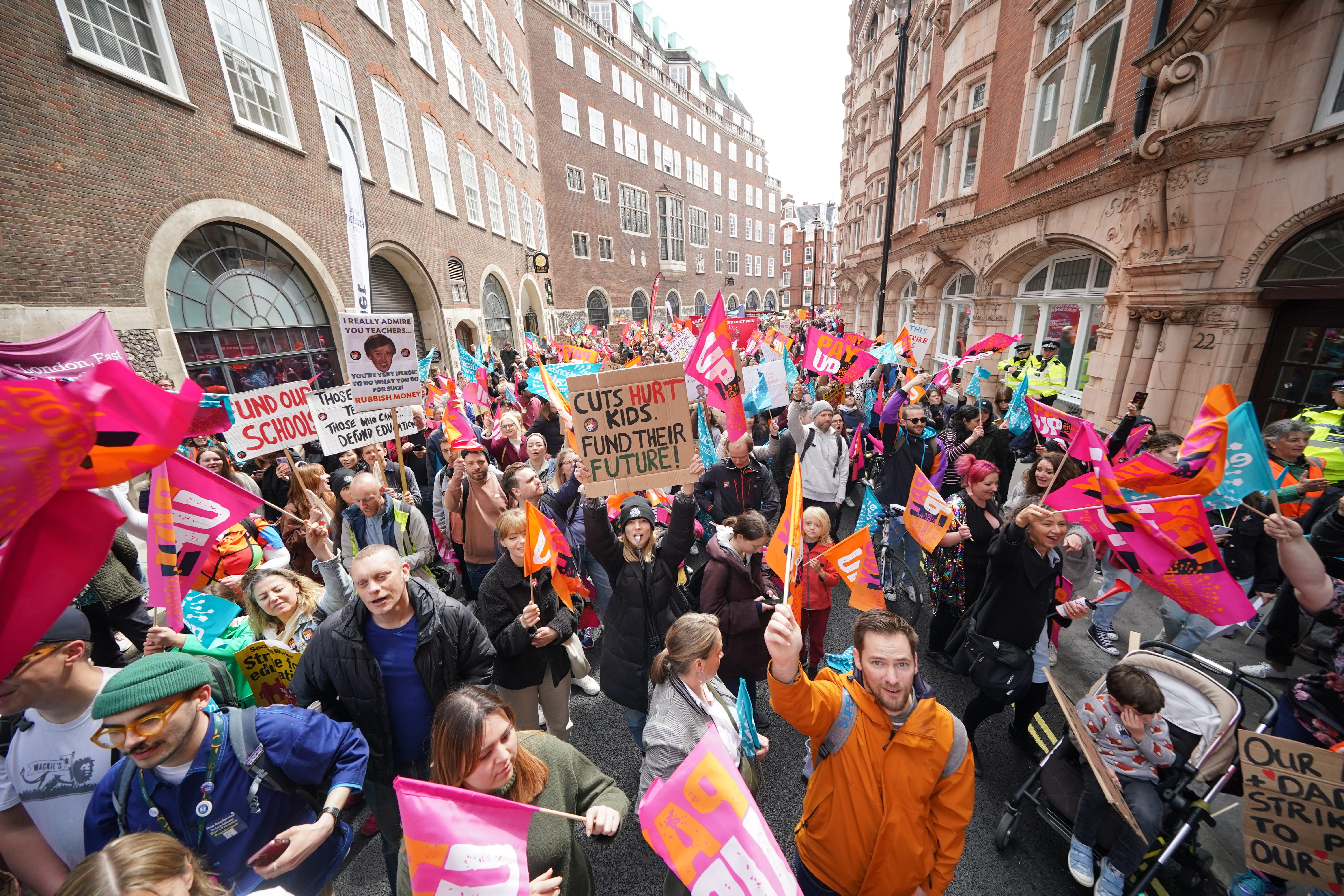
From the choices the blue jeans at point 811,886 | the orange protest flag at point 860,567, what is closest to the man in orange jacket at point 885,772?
the blue jeans at point 811,886

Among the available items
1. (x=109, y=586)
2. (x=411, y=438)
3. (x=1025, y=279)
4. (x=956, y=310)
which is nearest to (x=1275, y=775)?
(x=109, y=586)

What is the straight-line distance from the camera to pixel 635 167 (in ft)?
110

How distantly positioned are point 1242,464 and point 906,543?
8.51 feet

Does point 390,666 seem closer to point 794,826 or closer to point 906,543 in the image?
point 794,826

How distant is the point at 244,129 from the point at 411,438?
22.5ft

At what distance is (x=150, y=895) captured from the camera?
1245 millimetres

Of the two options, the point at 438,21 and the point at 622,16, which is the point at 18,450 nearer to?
the point at 438,21

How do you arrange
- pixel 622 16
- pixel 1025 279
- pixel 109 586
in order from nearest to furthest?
pixel 109 586, pixel 1025 279, pixel 622 16

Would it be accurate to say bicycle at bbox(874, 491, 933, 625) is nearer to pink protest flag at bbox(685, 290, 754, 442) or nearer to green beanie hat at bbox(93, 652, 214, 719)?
pink protest flag at bbox(685, 290, 754, 442)

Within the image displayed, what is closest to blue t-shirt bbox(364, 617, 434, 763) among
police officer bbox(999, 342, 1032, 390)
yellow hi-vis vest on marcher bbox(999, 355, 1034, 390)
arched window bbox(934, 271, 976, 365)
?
police officer bbox(999, 342, 1032, 390)

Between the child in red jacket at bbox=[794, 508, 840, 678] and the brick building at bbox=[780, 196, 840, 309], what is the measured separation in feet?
207

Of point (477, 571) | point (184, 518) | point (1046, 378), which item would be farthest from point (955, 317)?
point (184, 518)

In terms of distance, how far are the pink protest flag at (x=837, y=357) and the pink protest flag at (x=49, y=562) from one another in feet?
24.5

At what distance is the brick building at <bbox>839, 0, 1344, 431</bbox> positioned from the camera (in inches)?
207
